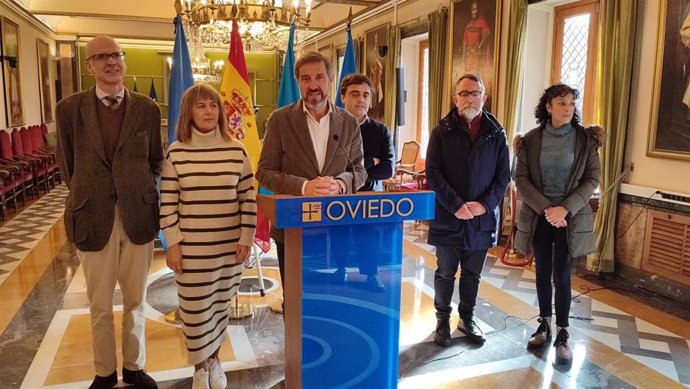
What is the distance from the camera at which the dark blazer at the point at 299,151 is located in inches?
90.2

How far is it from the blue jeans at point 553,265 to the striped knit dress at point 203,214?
171cm

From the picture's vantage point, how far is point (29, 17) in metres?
10.0

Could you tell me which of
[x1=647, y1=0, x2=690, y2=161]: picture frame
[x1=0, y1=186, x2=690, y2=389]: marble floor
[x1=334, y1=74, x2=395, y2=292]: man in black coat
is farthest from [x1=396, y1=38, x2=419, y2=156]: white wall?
[x1=334, y1=74, x2=395, y2=292]: man in black coat

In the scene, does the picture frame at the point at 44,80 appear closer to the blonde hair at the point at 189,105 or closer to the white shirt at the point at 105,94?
the white shirt at the point at 105,94

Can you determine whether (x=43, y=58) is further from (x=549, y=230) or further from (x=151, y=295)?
(x=549, y=230)

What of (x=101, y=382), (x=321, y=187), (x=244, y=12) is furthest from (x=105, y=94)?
(x=244, y=12)

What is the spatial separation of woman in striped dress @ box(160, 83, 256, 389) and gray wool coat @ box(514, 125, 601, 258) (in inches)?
63.6

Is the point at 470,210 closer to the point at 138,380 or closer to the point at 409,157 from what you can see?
the point at 138,380

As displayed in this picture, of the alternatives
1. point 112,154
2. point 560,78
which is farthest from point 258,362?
point 560,78

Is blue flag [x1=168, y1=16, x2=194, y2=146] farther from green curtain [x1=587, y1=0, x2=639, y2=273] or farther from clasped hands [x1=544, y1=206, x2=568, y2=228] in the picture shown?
green curtain [x1=587, y1=0, x2=639, y2=273]

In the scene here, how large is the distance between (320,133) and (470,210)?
1070 mm

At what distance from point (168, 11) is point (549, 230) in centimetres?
996

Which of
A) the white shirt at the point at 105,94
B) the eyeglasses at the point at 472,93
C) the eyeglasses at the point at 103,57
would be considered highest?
the eyeglasses at the point at 103,57

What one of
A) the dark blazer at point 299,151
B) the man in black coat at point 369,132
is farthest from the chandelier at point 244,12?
the dark blazer at point 299,151
